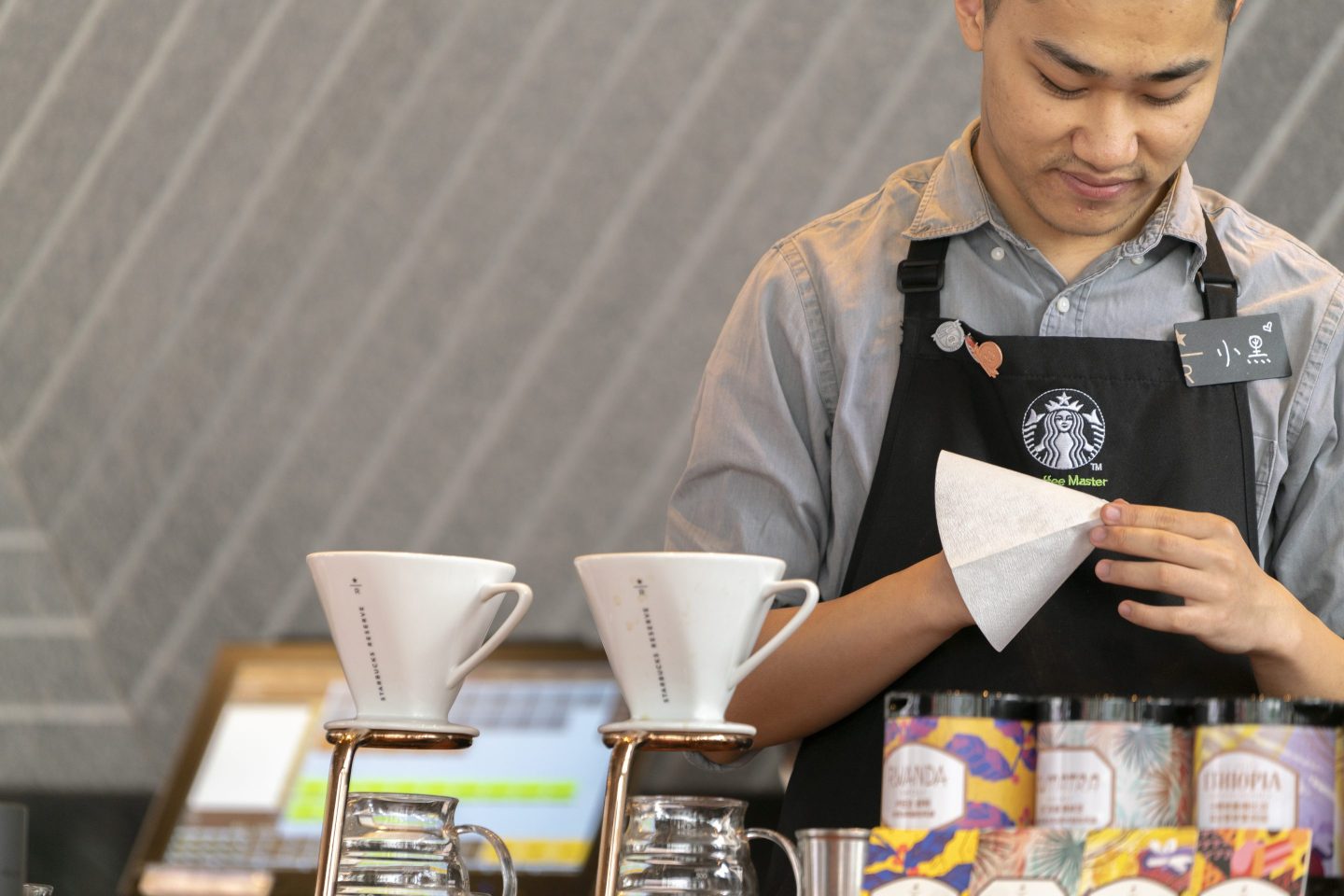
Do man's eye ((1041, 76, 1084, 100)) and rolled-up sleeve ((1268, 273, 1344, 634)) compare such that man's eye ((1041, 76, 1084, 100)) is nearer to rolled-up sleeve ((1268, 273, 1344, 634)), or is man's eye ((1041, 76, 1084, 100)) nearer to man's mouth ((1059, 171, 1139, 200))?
man's mouth ((1059, 171, 1139, 200))

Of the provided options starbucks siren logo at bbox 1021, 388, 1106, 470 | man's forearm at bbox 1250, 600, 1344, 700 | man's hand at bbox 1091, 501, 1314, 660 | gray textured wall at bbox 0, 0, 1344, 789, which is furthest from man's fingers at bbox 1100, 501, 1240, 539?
gray textured wall at bbox 0, 0, 1344, 789

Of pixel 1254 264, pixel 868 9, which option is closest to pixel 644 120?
pixel 868 9

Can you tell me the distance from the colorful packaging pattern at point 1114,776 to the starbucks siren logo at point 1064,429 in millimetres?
563

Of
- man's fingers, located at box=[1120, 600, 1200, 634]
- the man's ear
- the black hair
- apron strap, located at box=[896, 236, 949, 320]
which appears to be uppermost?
the man's ear

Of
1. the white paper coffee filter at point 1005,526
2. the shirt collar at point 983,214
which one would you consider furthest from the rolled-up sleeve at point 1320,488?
the white paper coffee filter at point 1005,526

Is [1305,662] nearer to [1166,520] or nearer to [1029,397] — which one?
[1166,520]

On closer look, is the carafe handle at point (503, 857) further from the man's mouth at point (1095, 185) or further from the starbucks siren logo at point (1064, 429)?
the man's mouth at point (1095, 185)

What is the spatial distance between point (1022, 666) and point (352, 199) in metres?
1.99

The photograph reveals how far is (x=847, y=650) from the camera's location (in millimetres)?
1540

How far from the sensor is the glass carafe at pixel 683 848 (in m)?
1.19

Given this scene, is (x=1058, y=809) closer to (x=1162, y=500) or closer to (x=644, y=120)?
(x=1162, y=500)

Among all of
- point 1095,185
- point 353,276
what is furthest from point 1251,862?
point 353,276

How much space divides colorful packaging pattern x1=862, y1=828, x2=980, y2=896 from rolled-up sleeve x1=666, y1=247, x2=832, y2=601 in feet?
2.05

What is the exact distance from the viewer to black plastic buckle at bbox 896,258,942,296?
1.74 meters
